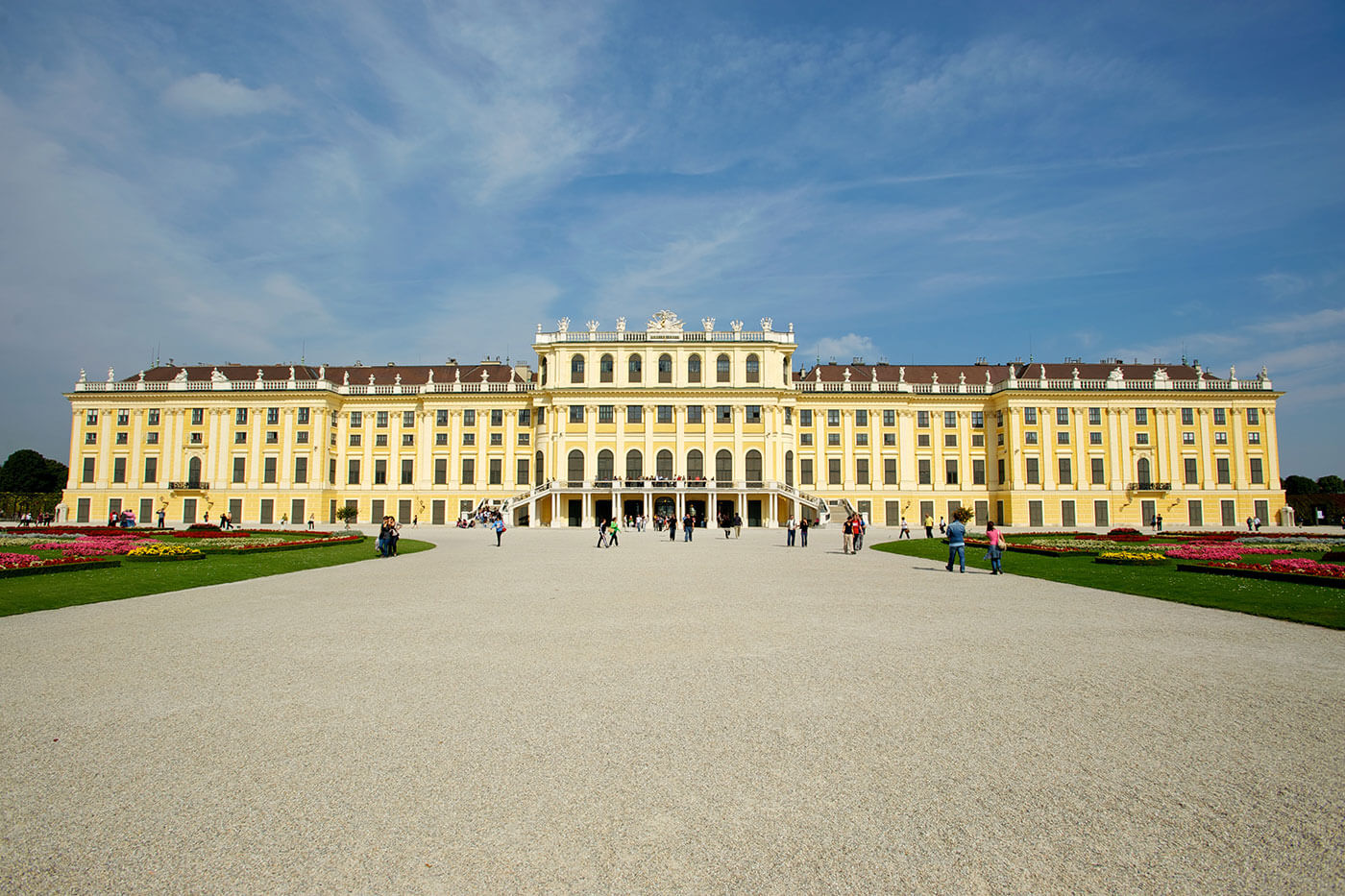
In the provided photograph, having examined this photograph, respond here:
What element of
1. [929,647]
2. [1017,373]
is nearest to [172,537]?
[929,647]

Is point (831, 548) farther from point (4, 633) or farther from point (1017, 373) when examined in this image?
point (1017, 373)

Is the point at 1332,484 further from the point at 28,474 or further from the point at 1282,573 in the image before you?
the point at 28,474

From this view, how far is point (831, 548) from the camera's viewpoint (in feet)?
113

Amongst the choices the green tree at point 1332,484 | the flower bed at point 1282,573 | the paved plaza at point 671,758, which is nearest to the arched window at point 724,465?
the flower bed at point 1282,573

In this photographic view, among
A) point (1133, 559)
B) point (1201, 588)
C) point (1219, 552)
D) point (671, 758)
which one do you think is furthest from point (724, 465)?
point (671, 758)

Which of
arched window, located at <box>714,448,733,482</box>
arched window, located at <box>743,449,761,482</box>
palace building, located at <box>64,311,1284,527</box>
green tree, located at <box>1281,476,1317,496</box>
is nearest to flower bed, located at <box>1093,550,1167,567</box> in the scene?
palace building, located at <box>64,311,1284,527</box>

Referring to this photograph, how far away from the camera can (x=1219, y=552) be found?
83.3 feet

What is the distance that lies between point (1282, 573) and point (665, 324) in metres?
55.8

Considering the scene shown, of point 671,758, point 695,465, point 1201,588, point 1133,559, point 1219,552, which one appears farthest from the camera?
point 695,465

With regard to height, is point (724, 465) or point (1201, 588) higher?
point (724, 465)

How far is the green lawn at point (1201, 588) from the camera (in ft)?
43.5

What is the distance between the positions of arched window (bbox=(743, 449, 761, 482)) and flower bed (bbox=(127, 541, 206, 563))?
48.2 m

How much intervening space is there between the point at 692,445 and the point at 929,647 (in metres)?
58.3

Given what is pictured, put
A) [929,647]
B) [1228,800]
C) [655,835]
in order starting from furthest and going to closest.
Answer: [929,647] → [1228,800] → [655,835]
